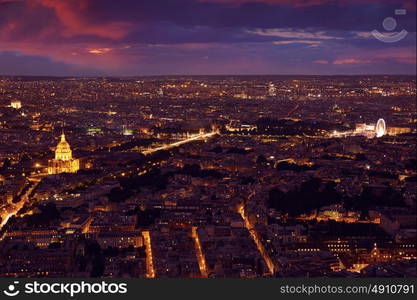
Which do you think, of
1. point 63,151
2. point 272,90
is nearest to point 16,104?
point 63,151

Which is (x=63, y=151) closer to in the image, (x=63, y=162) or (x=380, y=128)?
(x=63, y=162)

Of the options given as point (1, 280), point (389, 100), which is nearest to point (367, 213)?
point (1, 280)

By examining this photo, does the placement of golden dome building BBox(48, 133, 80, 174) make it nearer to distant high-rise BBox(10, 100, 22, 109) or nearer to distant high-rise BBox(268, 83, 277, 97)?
distant high-rise BBox(10, 100, 22, 109)

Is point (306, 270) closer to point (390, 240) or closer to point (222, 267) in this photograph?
point (222, 267)

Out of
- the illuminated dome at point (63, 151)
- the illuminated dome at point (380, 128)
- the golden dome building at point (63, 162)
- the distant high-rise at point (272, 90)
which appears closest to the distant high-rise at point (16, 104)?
the golden dome building at point (63, 162)

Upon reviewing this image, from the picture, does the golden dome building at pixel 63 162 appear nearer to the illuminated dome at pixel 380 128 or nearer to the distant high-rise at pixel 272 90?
the illuminated dome at pixel 380 128

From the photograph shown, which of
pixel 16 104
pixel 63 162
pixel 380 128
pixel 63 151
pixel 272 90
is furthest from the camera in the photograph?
pixel 272 90

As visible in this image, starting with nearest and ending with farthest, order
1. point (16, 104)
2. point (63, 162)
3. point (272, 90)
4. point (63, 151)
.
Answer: point (16, 104), point (63, 162), point (63, 151), point (272, 90)

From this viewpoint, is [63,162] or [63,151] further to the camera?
[63,151]
